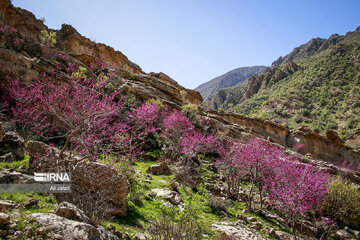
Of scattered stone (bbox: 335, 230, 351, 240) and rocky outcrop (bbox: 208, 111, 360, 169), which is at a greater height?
rocky outcrop (bbox: 208, 111, 360, 169)

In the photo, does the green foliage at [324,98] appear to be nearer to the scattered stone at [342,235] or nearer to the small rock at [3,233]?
the scattered stone at [342,235]

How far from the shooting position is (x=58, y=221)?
286 centimetres

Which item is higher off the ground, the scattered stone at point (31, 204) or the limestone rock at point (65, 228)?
the limestone rock at point (65, 228)

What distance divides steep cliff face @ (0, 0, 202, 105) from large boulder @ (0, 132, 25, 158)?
506 centimetres

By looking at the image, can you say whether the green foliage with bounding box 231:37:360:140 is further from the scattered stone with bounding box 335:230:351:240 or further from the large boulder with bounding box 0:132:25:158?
the large boulder with bounding box 0:132:25:158

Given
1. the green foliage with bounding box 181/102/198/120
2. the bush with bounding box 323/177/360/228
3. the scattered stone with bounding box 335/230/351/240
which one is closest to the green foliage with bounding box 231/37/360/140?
the green foliage with bounding box 181/102/198/120

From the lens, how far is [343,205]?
492 inches

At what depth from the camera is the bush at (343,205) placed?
40.0ft

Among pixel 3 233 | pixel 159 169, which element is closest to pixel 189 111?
pixel 159 169

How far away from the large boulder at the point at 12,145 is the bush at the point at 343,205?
19.1m

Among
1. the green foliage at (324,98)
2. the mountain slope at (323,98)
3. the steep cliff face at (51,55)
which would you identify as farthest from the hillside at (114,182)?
the green foliage at (324,98)

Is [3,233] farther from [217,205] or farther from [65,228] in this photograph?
[217,205]

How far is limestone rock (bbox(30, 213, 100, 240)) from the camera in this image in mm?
2719

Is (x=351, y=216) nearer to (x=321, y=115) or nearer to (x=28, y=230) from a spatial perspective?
(x=28, y=230)
